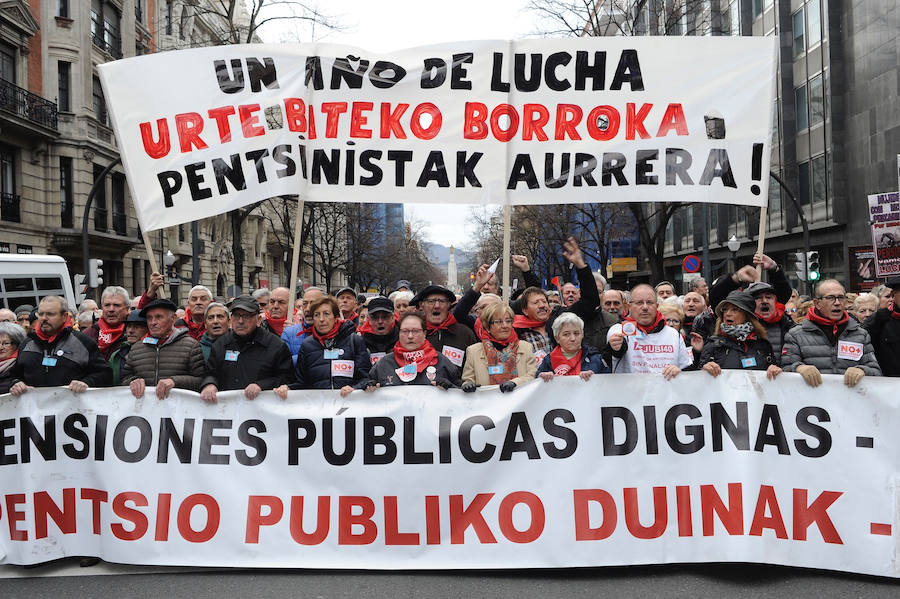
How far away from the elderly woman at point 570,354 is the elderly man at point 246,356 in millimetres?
1841

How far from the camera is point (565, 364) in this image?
5422 millimetres

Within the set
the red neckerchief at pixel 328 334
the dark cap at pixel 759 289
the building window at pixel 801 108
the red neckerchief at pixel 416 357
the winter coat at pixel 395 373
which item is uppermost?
the building window at pixel 801 108

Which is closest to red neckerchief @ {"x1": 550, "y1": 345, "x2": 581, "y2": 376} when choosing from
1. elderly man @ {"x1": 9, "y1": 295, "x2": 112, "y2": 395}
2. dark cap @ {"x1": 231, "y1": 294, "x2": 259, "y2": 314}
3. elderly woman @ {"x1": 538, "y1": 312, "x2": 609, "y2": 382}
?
elderly woman @ {"x1": 538, "y1": 312, "x2": 609, "y2": 382}

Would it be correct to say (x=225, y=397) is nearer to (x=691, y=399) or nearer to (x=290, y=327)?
(x=290, y=327)

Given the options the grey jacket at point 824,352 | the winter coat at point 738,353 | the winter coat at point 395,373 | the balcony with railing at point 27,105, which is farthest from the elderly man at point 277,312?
the balcony with railing at point 27,105

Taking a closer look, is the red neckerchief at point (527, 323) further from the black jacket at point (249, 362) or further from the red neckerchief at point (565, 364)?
the black jacket at point (249, 362)

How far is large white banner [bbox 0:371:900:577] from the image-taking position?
15.6 feet

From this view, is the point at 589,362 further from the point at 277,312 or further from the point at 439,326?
the point at 277,312

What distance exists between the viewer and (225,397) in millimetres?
5172

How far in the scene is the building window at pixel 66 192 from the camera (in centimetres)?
3066

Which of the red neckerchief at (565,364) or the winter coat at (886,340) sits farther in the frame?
the winter coat at (886,340)

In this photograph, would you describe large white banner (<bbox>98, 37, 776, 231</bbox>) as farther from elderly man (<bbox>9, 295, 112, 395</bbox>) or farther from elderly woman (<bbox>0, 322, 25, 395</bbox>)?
elderly woman (<bbox>0, 322, 25, 395</bbox>)

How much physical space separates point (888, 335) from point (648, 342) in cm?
184

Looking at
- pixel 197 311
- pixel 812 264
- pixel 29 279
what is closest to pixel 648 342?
pixel 197 311
